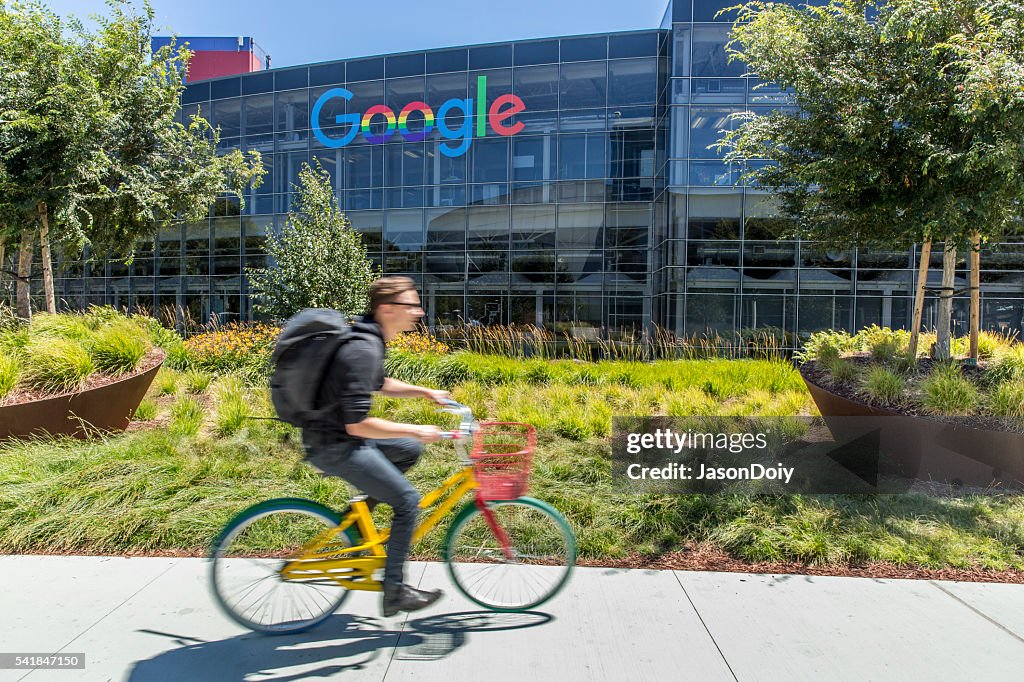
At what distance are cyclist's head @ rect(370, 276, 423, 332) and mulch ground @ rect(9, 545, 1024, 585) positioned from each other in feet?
6.39

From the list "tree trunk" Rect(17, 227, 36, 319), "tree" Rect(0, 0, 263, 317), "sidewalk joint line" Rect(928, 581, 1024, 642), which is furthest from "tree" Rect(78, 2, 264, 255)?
"sidewalk joint line" Rect(928, 581, 1024, 642)

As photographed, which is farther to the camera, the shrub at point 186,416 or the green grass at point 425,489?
the shrub at point 186,416

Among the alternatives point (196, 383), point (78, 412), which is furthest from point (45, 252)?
point (78, 412)

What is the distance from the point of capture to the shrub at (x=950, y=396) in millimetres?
5809

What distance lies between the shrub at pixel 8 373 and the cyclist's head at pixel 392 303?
5.36 meters

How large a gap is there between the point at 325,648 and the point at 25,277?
10095 millimetres

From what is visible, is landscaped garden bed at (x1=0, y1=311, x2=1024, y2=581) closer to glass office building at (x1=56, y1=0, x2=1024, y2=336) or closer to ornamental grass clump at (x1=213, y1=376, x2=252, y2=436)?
ornamental grass clump at (x1=213, y1=376, x2=252, y2=436)

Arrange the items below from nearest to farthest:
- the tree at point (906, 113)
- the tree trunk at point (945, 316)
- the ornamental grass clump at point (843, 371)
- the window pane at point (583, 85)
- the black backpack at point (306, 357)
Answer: the black backpack at point (306, 357), the tree at point (906, 113), the ornamental grass clump at point (843, 371), the tree trunk at point (945, 316), the window pane at point (583, 85)

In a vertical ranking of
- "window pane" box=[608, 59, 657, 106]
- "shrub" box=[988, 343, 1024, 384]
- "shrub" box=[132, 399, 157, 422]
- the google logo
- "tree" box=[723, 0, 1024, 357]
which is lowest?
"shrub" box=[132, 399, 157, 422]

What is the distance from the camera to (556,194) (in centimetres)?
2278

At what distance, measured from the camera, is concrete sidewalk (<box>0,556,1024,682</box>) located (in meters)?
2.96

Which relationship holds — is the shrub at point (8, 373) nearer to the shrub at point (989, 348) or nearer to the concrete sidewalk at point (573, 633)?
the concrete sidewalk at point (573, 633)

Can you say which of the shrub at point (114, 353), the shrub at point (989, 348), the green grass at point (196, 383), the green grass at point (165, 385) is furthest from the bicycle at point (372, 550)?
the shrub at point (989, 348)

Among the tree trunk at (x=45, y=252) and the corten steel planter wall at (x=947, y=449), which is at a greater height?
the tree trunk at (x=45, y=252)
